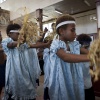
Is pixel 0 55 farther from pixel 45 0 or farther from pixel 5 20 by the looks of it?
pixel 5 20

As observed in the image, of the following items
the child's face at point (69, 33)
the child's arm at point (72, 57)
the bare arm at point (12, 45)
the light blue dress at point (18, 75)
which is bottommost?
the light blue dress at point (18, 75)

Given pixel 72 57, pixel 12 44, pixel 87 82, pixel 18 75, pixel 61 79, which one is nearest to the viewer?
pixel 72 57

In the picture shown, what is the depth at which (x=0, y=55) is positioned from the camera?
105 inches

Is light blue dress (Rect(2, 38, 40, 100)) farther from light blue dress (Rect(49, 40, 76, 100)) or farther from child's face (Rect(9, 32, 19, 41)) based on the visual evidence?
light blue dress (Rect(49, 40, 76, 100))

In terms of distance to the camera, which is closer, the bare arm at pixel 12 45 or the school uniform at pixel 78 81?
the school uniform at pixel 78 81

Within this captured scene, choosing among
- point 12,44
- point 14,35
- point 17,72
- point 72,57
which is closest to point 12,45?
point 12,44

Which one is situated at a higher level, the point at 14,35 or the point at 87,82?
the point at 14,35

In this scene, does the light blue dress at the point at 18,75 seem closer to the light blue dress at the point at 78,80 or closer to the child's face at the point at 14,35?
the child's face at the point at 14,35

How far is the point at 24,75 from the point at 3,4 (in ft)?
31.3

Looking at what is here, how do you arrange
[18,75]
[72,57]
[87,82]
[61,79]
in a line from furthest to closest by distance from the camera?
[18,75] → [87,82] → [61,79] → [72,57]

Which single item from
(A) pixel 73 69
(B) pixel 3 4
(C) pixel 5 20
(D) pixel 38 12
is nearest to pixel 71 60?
(A) pixel 73 69

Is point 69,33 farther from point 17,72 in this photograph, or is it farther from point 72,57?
point 17,72

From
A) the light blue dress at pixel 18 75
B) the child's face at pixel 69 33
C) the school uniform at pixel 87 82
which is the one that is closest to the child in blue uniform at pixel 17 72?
the light blue dress at pixel 18 75

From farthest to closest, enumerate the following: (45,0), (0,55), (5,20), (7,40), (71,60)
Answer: (5,20) < (45,0) < (0,55) < (7,40) < (71,60)
